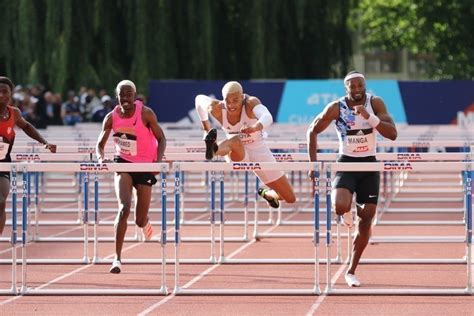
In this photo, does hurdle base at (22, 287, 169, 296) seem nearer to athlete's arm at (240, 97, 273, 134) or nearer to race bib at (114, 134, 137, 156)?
race bib at (114, 134, 137, 156)

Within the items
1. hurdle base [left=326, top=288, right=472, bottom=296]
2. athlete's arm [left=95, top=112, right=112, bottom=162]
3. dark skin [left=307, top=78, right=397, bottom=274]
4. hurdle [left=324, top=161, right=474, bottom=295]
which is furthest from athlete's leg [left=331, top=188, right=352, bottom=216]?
athlete's arm [left=95, top=112, right=112, bottom=162]

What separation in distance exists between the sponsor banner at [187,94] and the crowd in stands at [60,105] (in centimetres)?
104

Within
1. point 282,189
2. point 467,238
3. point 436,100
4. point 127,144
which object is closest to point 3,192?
point 127,144

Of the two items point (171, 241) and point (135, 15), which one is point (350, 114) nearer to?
point (171, 241)

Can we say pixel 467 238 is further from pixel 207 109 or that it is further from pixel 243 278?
pixel 207 109

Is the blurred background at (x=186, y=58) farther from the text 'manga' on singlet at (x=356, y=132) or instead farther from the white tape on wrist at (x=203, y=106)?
the text 'manga' on singlet at (x=356, y=132)

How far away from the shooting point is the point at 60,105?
122 feet

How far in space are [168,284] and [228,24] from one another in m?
28.8

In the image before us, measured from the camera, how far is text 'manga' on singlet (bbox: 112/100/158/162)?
14.7 metres

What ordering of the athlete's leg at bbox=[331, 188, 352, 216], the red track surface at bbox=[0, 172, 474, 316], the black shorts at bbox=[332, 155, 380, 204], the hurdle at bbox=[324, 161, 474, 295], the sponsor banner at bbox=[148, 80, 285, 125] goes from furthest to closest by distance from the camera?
1. the sponsor banner at bbox=[148, 80, 285, 125]
2. the black shorts at bbox=[332, 155, 380, 204]
3. the athlete's leg at bbox=[331, 188, 352, 216]
4. the hurdle at bbox=[324, 161, 474, 295]
5. the red track surface at bbox=[0, 172, 474, 316]

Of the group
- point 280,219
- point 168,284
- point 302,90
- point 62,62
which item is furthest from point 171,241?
point 62,62

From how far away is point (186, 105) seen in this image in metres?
38.1

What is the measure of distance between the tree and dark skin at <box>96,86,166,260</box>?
127 feet

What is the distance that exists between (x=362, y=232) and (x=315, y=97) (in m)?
23.5
